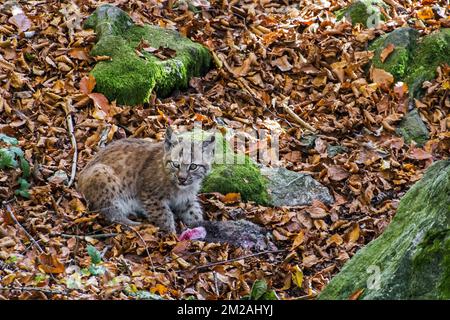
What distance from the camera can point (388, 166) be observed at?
31.0 ft

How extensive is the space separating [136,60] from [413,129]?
11.6 feet

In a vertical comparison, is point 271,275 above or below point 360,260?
below

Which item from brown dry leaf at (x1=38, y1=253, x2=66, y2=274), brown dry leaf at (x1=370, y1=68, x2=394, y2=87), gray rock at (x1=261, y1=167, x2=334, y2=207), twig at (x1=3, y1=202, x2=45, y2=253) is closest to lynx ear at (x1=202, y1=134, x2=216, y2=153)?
gray rock at (x1=261, y1=167, x2=334, y2=207)

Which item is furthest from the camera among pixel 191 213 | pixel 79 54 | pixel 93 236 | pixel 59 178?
pixel 79 54

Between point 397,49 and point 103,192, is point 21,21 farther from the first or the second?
point 397,49

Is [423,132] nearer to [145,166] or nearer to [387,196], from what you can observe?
[387,196]

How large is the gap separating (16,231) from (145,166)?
1.79 meters

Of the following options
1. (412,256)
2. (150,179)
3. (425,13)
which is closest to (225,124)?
(150,179)

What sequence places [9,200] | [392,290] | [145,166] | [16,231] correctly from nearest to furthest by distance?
1. [392,290]
2. [16,231]
3. [9,200]
4. [145,166]

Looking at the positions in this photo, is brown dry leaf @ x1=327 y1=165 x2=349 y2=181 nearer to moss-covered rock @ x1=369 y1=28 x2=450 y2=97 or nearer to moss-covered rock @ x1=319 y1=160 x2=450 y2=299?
moss-covered rock @ x1=369 y1=28 x2=450 y2=97

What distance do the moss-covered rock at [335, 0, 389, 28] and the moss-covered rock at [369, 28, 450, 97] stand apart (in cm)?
55

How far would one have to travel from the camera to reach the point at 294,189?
904cm

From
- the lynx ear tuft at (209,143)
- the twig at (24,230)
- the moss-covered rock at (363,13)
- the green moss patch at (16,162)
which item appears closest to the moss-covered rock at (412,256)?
the twig at (24,230)

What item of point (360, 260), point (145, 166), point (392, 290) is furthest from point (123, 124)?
point (392, 290)
